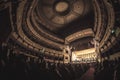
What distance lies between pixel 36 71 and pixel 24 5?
290 centimetres

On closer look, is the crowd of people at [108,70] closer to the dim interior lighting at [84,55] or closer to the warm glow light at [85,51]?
the dim interior lighting at [84,55]

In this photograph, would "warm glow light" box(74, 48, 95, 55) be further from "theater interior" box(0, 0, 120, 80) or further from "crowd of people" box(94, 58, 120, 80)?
"crowd of people" box(94, 58, 120, 80)

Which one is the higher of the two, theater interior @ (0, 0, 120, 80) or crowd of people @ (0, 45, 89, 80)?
theater interior @ (0, 0, 120, 80)

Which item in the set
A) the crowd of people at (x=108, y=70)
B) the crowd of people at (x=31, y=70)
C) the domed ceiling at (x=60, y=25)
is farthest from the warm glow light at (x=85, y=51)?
the crowd of people at (x=108, y=70)

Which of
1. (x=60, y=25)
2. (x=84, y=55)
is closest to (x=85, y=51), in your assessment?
(x=84, y=55)

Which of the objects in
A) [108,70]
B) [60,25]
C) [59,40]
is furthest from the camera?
[60,25]

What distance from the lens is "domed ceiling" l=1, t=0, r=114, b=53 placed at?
9.17 meters

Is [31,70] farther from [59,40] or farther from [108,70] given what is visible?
[59,40]

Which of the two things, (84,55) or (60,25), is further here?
(60,25)

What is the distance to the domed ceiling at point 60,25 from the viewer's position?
917cm

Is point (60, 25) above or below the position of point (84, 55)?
above

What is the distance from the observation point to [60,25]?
39.5 feet

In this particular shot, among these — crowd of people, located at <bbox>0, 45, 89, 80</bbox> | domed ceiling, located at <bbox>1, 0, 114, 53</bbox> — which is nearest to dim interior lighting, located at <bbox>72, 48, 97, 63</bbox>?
domed ceiling, located at <bbox>1, 0, 114, 53</bbox>

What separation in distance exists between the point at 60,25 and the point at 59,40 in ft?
3.46
